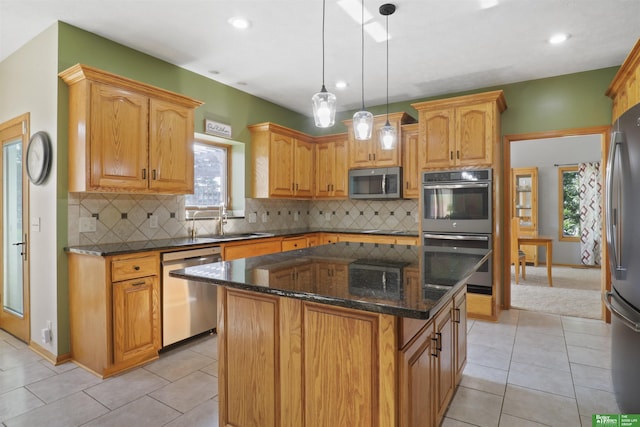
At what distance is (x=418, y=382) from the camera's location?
150cm

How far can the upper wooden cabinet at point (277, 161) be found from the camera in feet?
14.8

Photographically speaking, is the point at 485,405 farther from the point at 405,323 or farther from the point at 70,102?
the point at 70,102

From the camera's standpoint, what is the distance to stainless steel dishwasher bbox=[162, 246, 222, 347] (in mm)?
2934

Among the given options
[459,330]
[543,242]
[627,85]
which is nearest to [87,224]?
[459,330]

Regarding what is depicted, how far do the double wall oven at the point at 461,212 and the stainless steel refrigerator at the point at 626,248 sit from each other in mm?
1714

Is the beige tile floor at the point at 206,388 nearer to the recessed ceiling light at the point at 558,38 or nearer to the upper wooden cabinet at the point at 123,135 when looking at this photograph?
the upper wooden cabinet at the point at 123,135

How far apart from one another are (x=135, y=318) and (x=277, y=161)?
2.58m

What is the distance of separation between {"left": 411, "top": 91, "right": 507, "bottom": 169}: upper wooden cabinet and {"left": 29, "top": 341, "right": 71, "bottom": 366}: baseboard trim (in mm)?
3881

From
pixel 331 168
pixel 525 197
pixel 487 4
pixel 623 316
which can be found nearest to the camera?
pixel 623 316

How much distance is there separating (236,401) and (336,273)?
80cm

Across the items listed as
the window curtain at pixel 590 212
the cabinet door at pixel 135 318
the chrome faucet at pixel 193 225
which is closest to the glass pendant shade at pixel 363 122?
the cabinet door at pixel 135 318

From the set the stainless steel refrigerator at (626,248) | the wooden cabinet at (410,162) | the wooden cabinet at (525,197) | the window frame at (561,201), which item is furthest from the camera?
the wooden cabinet at (525,197)

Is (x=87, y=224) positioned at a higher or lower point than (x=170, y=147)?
lower

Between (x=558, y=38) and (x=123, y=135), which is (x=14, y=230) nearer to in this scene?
(x=123, y=135)
